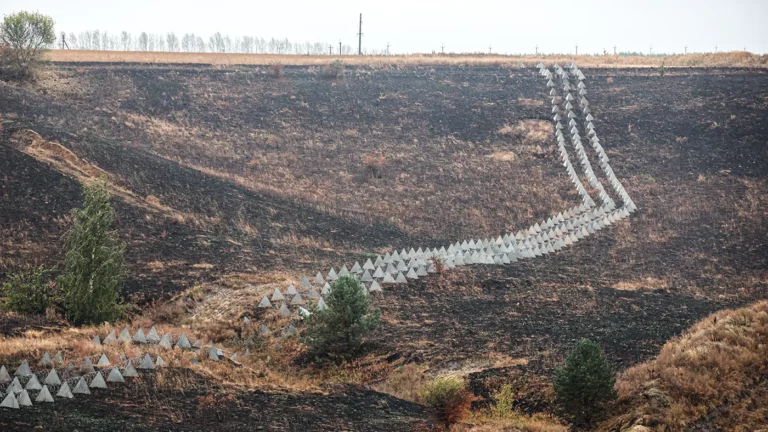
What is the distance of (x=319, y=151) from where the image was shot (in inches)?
2283

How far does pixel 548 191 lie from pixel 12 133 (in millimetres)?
32907

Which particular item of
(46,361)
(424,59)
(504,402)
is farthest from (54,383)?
(424,59)

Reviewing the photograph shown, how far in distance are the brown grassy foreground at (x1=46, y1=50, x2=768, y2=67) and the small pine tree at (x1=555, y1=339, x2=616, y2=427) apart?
6132 centimetres

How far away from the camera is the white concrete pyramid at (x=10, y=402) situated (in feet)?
60.2

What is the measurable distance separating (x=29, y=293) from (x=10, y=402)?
1210cm

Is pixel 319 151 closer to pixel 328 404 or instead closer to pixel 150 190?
pixel 150 190

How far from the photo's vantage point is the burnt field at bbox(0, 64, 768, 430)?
30062 millimetres

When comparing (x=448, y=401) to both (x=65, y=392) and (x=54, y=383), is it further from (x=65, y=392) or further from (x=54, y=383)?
(x=54, y=383)

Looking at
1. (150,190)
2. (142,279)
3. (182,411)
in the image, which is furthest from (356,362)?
(150,190)

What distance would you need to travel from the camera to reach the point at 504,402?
21250 millimetres

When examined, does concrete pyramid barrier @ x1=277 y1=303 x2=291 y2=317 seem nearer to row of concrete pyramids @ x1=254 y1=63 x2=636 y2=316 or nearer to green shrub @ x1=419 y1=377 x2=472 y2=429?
row of concrete pyramids @ x1=254 y1=63 x2=636 y2=316

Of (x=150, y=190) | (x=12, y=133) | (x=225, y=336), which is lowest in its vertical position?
(x=225, y=336)

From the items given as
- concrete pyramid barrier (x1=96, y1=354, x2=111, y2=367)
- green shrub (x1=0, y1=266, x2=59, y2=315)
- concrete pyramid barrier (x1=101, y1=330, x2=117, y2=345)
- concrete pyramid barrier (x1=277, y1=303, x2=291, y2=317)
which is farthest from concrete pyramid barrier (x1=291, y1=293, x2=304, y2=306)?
concrete pyramid barrier (x1=96, y1=354, x2=111, y2=367)

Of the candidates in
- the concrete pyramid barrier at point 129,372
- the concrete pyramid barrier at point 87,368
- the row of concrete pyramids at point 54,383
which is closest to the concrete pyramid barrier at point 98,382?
the row of concrete pyramids at point 54,383
